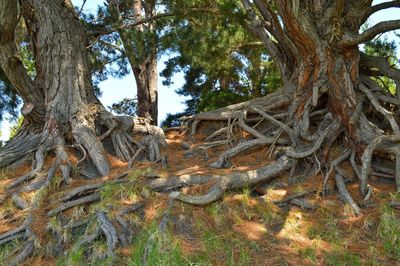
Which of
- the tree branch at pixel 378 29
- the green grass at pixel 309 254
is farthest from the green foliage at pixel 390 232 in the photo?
the tree branch at pixel 378 29

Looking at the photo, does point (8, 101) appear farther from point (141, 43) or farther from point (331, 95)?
point (331, 95)

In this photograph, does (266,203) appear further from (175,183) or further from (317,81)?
(317,81)

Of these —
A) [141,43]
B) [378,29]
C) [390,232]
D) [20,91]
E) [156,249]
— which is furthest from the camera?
[141,43]

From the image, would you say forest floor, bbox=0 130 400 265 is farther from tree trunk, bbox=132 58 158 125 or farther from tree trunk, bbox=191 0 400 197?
tree trunk, bbox=132 58 158 125

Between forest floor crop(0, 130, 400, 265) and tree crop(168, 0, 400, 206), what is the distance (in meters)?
0.26

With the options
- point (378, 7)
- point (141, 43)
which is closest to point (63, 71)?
point (141, 43)

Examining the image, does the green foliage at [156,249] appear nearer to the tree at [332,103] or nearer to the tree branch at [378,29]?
the tree at [332,103]

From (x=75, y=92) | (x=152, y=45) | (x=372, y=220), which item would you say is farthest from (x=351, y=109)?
(x=152, y=45)

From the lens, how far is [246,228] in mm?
3984

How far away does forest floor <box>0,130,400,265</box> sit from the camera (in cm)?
355

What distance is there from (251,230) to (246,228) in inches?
2.1

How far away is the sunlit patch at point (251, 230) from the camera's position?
388 centimetres

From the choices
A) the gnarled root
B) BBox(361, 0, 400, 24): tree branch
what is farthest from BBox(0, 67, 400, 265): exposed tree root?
BBox(361, 0, 400, 24): tree branch

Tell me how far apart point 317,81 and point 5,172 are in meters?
4.42
